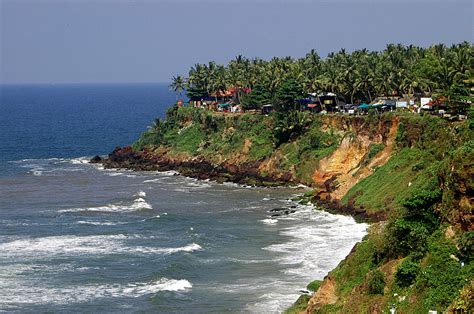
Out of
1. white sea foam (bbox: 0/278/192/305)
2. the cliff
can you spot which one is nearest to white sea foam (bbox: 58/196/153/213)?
the cliff

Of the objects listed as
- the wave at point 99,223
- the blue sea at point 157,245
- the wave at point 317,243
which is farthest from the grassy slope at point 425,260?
the wave at point 99,223

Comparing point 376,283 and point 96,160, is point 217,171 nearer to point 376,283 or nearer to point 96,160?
point 96,160

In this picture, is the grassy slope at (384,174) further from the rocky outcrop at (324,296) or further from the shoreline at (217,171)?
the shoreline at (217,171)

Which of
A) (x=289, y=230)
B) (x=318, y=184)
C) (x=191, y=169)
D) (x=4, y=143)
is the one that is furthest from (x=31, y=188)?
(x=4, y=143)

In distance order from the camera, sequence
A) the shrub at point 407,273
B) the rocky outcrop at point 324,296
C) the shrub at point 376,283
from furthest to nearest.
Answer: the rocky outcrop at point 324,296
the shrub at point 376,283
the shrub at point 407,273

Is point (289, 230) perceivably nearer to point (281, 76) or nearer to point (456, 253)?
point (456, 253)

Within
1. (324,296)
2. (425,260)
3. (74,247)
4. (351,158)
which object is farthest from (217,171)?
(425,260)
